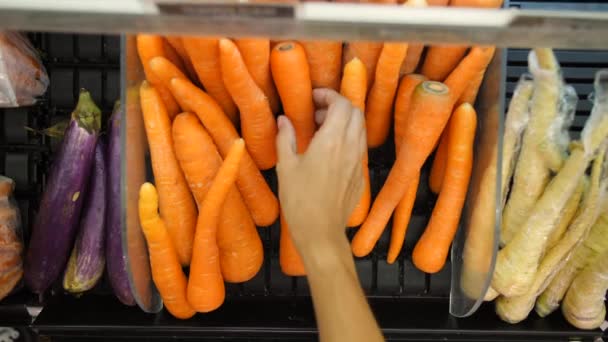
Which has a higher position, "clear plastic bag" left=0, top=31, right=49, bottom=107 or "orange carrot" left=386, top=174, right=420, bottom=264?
"clear plastic bag" left=0, top=31, right=49, bottom=107

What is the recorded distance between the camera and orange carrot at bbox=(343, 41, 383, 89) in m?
0.92

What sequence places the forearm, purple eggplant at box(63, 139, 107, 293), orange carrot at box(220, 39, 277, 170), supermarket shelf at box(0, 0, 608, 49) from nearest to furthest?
supermarket shelf at box(0, 0, 608, 49)
the forearm
orange carrot at box(220, 39, 277, 170)
purple eggplant at box(63, 139, 107, 293)

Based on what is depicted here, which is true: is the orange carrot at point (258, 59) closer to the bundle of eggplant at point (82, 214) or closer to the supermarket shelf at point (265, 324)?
the bundle of eggplant at point (82, 214)

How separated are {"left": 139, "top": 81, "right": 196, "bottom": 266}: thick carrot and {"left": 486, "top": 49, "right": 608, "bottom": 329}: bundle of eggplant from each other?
55 cm

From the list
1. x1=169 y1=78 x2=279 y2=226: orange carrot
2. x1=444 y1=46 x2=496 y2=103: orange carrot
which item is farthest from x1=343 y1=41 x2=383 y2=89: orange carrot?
x1=169 y1=78 x2=279 y2=226: orange carrot

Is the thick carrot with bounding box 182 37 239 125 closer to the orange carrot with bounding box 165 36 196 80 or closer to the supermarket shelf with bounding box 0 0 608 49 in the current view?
the orange carrot with bounding box 165 36 196 80

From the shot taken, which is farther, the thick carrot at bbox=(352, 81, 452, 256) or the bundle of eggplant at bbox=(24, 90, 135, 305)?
the bundle of eggplant at bbox=(24, 90, 135, 305)

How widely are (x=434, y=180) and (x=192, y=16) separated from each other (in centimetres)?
68


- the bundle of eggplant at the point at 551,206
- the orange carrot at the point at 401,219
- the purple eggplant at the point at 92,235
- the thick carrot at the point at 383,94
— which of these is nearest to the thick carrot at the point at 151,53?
the purple eggplant at the point at 92,235

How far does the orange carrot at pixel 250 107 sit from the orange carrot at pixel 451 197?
0.30m

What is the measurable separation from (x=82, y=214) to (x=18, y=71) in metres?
0.29

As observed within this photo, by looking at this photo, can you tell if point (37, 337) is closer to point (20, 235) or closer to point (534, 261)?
point (20, 235)

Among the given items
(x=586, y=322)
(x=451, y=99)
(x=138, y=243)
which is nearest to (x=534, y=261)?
(x=586, y=322)

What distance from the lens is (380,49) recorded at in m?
0.93
